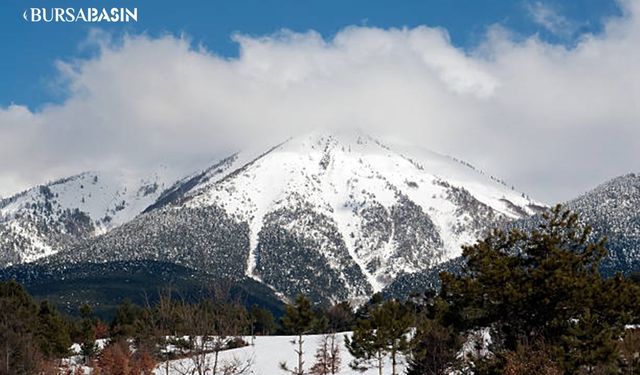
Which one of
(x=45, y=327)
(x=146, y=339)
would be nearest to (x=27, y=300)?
(x=45, y=327)

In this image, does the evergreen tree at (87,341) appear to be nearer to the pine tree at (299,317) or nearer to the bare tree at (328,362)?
the bare tree at (328,362)

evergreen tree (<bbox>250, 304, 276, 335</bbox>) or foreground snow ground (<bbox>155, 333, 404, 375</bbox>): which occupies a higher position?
evergreen tree (<bbox>250, 304, 276, 335</bbox>)

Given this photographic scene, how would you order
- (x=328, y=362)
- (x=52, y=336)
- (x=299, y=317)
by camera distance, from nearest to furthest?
(x=299, y=317) < (x=52, y=336) < (x=328, y=362)

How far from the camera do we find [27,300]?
87.8 metres

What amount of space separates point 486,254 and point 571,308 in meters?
4.59

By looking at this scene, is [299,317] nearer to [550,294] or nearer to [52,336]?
[52,336]

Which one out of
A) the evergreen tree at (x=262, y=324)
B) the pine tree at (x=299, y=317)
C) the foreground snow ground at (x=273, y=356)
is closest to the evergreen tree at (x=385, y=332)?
the pine tree at (x=299, y=317)

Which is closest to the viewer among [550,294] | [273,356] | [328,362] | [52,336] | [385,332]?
[550,294]

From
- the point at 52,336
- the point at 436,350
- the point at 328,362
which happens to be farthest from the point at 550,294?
the point at 52,336

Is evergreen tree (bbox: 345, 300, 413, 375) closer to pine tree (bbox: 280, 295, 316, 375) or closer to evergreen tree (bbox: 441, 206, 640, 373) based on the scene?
pine tree (bbox: 280, 295, 316, 375)

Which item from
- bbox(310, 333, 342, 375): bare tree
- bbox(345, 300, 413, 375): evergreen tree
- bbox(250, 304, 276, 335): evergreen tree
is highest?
bbox(250, 304, 276, 335): evergreen tree

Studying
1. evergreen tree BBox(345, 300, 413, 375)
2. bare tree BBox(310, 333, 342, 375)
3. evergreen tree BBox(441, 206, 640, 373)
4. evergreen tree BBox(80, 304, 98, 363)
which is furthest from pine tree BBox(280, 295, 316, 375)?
evergreen tree BBox(441, 206, 640, 373)

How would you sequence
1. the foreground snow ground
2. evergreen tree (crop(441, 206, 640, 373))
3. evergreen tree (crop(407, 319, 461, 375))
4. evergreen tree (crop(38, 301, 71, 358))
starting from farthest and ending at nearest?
the foreground snow ground
evergreen tree (crop(38, 301, 71, 358))
evergreen tree (crop(407, 319, 461, 375))
evergreen tree (crop(441, 206, 640, 373))

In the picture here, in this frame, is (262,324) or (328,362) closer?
(328,362)
